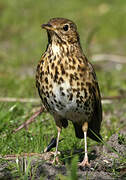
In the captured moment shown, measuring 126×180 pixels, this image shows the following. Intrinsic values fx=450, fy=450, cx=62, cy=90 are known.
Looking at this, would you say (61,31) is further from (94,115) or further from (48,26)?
(94,115)

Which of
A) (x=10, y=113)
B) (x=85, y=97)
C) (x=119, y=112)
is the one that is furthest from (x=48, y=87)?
(x=119, y=112)

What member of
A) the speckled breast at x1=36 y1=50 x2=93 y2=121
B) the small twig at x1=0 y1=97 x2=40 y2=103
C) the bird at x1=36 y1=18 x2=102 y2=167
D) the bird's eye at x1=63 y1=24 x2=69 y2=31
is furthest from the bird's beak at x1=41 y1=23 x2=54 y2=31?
the small twig at x1=0 y1=97 x2=40 y2=103

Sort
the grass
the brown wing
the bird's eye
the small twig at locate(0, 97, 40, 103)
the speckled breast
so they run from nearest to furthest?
the speckled breast
the bird's eye
the brown wing
the grass
the small twig at locate(0, 97, 40, 103)

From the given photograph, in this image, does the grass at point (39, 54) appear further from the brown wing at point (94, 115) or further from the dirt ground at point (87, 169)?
the dirt ground at point (87, 169)

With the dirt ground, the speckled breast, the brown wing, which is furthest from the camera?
the brown wing

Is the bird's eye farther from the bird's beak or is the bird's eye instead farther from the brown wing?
the brown wing

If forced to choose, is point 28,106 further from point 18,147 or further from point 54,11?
point 54,11

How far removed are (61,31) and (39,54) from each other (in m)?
6.11

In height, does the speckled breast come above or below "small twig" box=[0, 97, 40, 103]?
above

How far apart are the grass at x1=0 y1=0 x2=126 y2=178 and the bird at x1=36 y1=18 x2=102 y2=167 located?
573 mm

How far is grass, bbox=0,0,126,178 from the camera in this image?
192 inches

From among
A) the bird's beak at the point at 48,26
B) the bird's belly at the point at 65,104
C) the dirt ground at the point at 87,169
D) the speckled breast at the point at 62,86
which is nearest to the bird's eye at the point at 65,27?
the bird's beak at the point at 48,26

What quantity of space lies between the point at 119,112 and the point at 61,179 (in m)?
3.45

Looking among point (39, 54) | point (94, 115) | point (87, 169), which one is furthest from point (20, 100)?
point (39, 54)
